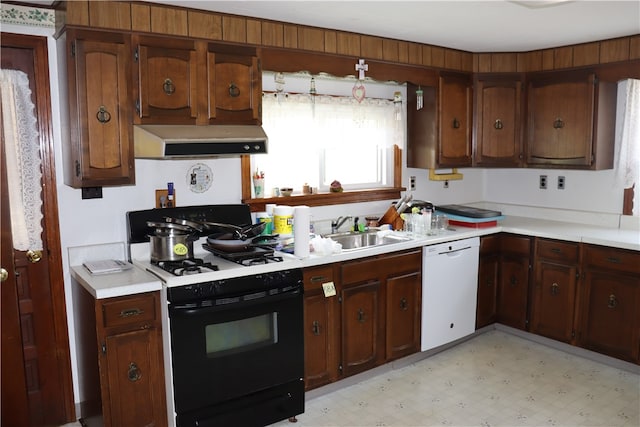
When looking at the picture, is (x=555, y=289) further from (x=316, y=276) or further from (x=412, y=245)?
(x=316, y=276)

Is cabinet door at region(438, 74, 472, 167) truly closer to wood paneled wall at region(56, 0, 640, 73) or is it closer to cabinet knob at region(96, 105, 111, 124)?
wood paneled wall at region(56, 0, 640, 73)

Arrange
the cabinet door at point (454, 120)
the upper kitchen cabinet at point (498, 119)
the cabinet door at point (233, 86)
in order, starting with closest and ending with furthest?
1. the cabinet door at point (233, 86)
2. the cabinet door at point (454, 120)
3. the upper kitchen cabinet at point (498, 119)

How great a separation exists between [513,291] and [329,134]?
1.90 metres

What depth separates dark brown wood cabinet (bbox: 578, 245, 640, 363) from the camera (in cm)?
357

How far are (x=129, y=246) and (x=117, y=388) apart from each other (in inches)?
32.9

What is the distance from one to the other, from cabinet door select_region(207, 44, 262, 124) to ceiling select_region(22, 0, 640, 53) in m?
0.24

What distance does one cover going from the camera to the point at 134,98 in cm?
283

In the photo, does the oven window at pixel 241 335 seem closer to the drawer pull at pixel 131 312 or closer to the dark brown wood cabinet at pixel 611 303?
the drawer pull at pixel 131 312

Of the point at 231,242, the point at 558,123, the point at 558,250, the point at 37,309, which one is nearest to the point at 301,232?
the point at 231,242

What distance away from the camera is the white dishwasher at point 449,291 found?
150 inches

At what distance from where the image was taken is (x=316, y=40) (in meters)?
3.45

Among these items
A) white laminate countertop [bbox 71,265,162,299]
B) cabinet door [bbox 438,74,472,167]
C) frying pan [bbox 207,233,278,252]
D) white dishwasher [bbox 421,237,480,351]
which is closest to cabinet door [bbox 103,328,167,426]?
white laminate countertop [bbox 71,265,162,299]

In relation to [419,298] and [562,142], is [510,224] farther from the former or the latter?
[419,298]

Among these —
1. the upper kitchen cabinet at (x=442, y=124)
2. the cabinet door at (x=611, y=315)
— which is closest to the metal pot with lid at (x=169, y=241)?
the upper kitchen cabinet at (x=442, y=124)
